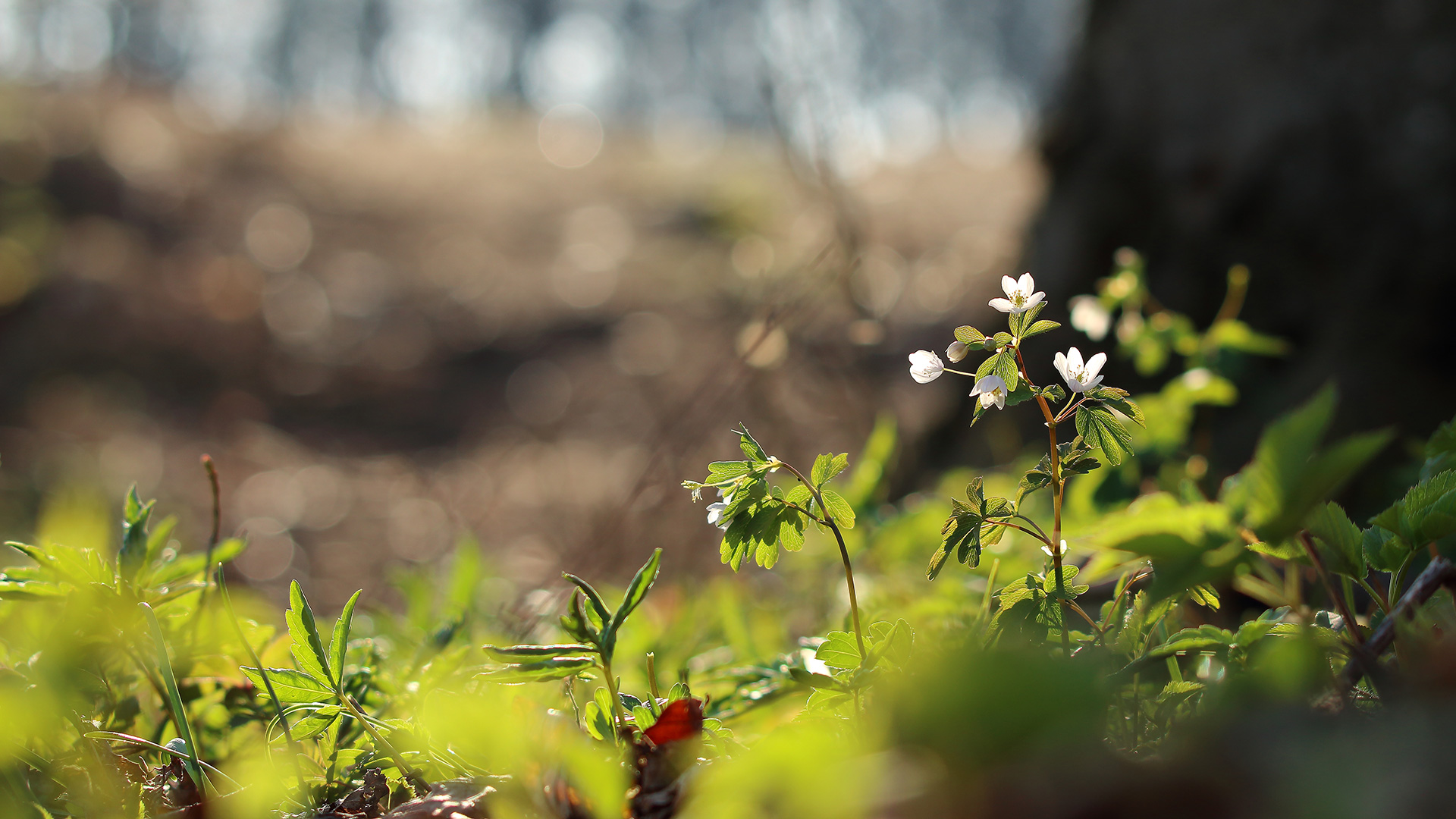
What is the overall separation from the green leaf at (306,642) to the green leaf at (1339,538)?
838 millimetres

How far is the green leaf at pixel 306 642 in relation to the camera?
2.51 ft

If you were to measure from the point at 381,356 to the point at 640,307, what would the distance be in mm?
2317

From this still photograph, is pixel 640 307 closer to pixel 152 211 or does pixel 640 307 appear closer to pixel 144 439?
pixel 144 439

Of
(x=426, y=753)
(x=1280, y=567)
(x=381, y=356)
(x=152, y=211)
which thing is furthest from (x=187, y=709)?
(x=152, y=211)

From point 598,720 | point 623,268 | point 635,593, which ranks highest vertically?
point 623,268

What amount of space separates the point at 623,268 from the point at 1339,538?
29.7ft

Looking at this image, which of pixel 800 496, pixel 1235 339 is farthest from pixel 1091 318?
pixel 800 496

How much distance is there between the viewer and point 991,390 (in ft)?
2.35

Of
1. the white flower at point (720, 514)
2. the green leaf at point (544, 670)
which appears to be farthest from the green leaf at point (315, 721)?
the white flower at point (720, 514)

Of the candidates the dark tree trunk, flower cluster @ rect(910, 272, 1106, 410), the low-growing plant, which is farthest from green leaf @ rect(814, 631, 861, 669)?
the dark tree trunk

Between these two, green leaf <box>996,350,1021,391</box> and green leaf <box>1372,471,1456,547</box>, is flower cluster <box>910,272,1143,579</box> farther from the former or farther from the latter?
green leaf <box>1372,471,1456,547</box>

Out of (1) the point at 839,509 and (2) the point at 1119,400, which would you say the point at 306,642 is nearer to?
(1) the point at 839,509

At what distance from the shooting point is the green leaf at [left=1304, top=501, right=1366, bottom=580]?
0.71 m

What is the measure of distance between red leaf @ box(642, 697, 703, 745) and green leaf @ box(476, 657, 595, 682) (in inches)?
3.6
